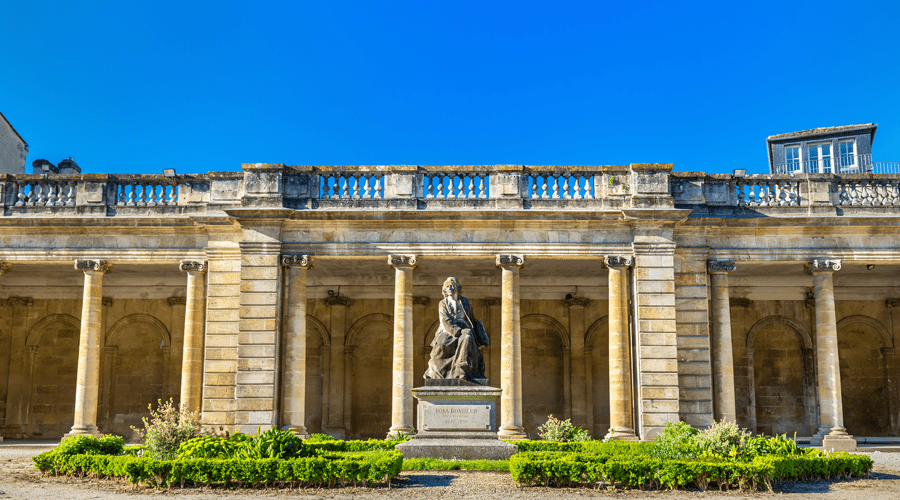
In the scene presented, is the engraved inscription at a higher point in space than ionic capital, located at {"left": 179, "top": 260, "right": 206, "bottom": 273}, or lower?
lower

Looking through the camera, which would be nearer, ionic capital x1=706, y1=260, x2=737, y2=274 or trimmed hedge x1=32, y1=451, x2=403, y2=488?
trimmed hedge x1=32, y1=451, x2=403, y2=488

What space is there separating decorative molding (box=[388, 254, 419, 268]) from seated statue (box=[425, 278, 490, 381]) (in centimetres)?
444

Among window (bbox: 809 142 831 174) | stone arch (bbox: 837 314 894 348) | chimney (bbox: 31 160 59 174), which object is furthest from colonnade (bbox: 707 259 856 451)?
chimney (bbox: 31 160 59 174)

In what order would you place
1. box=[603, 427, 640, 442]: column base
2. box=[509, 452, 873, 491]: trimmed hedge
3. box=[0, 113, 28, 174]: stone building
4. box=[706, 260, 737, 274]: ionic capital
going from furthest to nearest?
box=[0, 113, 28, 174]: stone building < box=[706, 260, 737, 274]: ionic capital < box=[603, 427, 640, 442]: column base < box=[509, 452, 873, 491]: trimmed hedge

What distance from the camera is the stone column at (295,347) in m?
22.3

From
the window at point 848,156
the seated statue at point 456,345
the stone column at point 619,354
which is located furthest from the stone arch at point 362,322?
the window at point 848,156

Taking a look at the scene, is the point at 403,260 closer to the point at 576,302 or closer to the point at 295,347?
the point at 295,347

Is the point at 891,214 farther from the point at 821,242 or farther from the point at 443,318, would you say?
the point at 443,318

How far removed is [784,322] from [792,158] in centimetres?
1028

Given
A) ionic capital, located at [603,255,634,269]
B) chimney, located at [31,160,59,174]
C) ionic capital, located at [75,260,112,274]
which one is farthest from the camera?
chimney, located at [31,160,59,174]

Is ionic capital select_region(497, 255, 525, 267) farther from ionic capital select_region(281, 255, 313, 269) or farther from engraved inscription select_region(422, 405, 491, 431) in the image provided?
engraved inscription select_region(422, 405, 491, 431)

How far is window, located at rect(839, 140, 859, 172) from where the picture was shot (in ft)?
114

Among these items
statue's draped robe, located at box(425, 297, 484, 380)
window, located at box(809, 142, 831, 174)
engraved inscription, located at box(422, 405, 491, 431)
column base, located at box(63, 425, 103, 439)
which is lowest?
column base, located at box(63, 425, 103, 439)

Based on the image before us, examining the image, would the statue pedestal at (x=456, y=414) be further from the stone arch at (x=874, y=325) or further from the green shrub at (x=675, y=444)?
the stone arch at (x=874, y=325)
